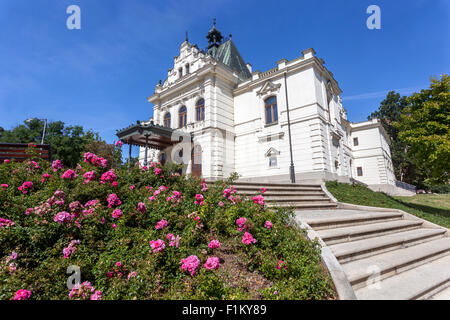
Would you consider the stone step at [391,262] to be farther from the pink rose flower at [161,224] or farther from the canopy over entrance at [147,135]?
the canopy over entrance at [147,135]

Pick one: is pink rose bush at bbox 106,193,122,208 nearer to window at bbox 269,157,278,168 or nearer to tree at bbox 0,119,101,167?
window at bbox 269,157,278,168

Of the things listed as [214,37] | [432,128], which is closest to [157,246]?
[432,128]

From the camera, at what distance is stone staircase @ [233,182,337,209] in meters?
7.72

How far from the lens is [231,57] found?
78.1 ft

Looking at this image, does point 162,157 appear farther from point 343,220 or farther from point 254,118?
point 343,220

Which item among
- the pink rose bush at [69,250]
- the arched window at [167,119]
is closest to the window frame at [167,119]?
the arched window at [167,119]

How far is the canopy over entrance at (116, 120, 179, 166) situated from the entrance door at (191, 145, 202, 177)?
2.20 metres

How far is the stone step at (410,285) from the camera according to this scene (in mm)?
2996

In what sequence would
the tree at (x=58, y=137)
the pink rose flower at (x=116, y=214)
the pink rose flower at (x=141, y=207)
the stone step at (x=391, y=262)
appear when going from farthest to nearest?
1. the tree at (x=58, y=137)
2. the pink rose flower at (x=141, y=207)
3. the pink rose flower at (x=116, y=214)
4. the stone step at (x=391, y=262)

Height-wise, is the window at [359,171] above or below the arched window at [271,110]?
below


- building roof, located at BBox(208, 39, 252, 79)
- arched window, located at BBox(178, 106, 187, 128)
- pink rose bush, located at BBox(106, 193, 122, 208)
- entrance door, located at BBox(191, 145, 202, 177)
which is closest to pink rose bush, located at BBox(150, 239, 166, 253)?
pink rose bush, located at BBox(106, 193, 122, 208)

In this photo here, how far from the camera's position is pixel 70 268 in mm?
2463

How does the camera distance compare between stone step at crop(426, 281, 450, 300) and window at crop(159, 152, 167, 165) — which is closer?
stone step at crop(426, 281, 450, 300)

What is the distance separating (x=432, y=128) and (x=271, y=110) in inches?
399
